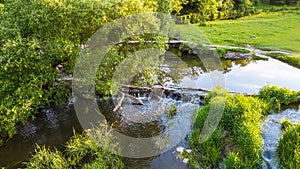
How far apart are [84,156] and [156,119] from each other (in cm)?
438

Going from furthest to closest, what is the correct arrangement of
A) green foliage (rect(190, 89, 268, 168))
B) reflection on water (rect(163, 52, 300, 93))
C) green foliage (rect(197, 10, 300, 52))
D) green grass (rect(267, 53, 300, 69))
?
1. green foliage (rect(197, 10, 300, 52))
2. green grass (rect(267, 53, 300, 69))
3. reflection on water (rect(163, 52, 300, 93))
4. green foliage (rect(190, 89, 268, 168))

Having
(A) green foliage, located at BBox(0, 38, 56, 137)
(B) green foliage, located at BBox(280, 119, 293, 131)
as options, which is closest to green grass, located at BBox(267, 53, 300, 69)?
Answer: (B) green foliage, located at BBox(280, 119, 293, 131)

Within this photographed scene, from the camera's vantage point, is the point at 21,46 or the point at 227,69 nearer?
the point at 21,46

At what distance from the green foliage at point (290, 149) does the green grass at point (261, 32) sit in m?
15.4

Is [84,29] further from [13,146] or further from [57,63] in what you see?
[13,146]

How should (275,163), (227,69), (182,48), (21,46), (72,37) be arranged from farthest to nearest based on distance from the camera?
(182,48) → (227,69) → (72,37) → (21,46) → (275,163)

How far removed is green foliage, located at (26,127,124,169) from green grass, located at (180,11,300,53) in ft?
55.7

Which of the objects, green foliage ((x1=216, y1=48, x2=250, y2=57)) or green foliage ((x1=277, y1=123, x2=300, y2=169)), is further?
green foliage ((x1=216, y1=48, x2=250, y2=57))

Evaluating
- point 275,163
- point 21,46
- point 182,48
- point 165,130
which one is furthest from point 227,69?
point 21,46

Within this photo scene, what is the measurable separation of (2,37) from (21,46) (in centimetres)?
132

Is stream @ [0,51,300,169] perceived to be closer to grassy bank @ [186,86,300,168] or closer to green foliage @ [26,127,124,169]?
grassy bank @ [186,86,300,168]

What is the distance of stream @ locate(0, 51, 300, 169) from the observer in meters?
11.7

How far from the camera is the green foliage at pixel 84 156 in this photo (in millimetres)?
10555

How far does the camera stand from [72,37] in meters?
13.1
